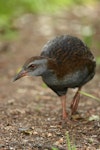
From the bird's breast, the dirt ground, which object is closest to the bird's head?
the bird's breast

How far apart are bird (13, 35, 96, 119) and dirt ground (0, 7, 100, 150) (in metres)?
0.46

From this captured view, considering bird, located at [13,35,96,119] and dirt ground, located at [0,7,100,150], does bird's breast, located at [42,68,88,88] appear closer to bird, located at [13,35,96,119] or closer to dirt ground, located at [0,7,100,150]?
bird, located at [13,35,96,119]

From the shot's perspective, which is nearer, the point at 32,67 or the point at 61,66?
the point at 32,67

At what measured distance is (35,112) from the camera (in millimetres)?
7148

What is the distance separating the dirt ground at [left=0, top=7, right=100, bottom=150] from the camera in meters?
5.51

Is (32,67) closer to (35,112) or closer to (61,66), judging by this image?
(61,66)

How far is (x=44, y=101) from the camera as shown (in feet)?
26.5

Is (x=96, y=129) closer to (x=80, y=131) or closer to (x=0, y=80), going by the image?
(x=80, y=131)

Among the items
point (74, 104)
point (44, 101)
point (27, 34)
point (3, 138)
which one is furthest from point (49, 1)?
point (3, 138)

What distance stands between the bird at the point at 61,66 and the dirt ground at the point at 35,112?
0.46 m

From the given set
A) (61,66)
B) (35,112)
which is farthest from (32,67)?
(35,112)

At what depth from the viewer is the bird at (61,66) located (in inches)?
246

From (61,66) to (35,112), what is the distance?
103cm

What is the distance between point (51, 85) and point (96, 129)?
0.80 meters
